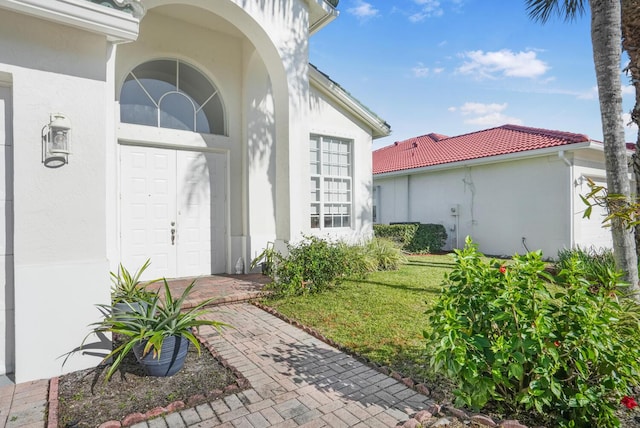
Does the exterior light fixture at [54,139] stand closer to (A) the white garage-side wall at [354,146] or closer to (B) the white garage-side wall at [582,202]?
(A) the white garage-side wall at [354,146]

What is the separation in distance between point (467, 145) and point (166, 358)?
50.9ft

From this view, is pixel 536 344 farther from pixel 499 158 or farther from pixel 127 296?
pixel 499 158

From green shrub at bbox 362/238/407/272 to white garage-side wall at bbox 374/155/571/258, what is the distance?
3.80m

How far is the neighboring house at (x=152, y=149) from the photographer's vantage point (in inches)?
134

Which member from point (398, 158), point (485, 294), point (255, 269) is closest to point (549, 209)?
point (398, 158)

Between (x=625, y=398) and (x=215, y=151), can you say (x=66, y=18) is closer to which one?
(x=215, y=151)

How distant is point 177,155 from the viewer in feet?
25.2

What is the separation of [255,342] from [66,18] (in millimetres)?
4194

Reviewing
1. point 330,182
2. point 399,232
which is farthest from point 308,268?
point 399,232

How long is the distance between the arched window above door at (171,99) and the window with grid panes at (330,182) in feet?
9.15

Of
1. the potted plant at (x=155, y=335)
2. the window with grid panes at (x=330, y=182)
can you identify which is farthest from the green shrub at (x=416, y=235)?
the potted plant at (x=155, y=335)

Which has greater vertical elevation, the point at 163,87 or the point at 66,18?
the point at 163,87

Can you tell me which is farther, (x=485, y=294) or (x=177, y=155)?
(x=177, y=155)

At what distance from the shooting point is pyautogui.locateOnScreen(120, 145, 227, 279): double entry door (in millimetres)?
7152
